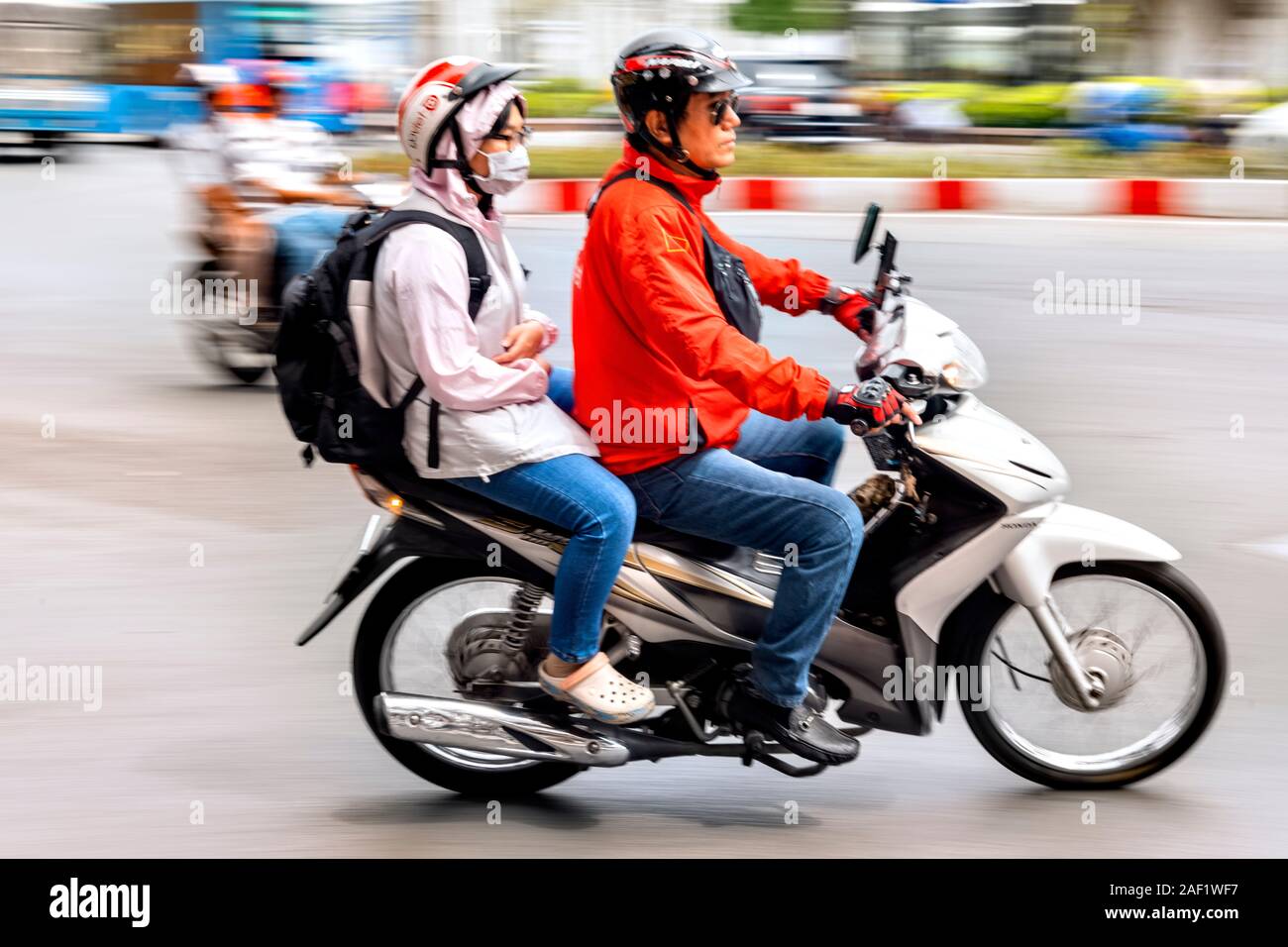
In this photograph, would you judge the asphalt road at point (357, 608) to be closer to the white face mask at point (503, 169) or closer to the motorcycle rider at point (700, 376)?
the motorcycle rider at point (700, 376)

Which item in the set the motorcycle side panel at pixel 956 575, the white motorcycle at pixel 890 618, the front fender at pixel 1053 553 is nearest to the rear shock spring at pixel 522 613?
the white motorcycle at pixel 890 618

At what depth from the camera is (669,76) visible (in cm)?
366

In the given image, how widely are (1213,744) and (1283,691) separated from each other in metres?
0.48

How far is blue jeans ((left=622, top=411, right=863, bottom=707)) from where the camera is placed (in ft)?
12.3

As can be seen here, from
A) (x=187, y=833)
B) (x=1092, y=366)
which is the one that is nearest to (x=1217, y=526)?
(x=1092, y=366)

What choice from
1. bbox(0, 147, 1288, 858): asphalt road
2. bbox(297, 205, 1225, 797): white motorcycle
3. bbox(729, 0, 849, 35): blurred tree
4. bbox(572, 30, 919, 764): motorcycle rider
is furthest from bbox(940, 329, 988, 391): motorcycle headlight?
bbox(729, 0, 849, 35): blurred tree

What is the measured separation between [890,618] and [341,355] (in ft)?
4.62

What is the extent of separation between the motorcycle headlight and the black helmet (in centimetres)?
72

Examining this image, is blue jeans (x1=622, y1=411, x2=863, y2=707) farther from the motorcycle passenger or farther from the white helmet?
the white helmet

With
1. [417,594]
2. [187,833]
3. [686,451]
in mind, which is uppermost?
[686,451]

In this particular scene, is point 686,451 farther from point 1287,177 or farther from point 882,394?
point 1287,177

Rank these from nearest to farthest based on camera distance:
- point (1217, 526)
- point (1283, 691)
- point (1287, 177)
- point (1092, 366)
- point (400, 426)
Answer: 1. point (400, 426)
2. point (1283, 691)
3. point (1217, 526)
4. point (1092, 366)
5. point (1287, 177)

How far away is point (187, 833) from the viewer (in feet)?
13.1
